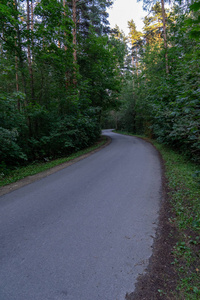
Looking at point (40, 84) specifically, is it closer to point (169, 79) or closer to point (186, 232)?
point (169, 79)

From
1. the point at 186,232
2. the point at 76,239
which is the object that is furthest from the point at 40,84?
the point at 186,232

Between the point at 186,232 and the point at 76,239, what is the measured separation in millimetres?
1874

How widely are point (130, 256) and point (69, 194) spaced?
245 cm

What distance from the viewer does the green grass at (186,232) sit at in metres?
1.80

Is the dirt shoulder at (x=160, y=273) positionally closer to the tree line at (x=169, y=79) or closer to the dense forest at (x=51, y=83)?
the tree line at (x=169, y=79)

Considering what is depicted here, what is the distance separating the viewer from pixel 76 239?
8.52 feet

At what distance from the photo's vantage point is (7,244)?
2521 millimetres

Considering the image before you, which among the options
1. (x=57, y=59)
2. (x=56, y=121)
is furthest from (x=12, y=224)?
(x=57, y=59)

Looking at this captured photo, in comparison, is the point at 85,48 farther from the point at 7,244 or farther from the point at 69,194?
the point at 7,244

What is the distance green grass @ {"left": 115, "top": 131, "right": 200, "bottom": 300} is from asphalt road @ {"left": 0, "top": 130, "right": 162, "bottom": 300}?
1.32ft

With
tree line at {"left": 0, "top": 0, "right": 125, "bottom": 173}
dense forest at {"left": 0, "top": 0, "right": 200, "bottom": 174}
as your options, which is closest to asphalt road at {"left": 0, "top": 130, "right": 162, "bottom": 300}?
dense forest at {"left": 0, "top": 0, "right": 200, "bottom": 174}

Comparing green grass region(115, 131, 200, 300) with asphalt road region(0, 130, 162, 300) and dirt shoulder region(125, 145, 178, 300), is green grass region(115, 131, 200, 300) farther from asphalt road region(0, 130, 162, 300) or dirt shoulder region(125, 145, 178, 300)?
asphalt road region(0, 130, 162, 300)

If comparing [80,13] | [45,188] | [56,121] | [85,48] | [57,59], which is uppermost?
[80,13]

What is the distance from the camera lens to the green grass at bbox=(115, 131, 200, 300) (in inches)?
71.1
